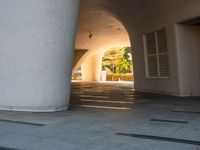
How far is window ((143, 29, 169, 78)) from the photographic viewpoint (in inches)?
587

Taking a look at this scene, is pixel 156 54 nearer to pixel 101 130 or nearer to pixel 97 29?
pixel 101 130

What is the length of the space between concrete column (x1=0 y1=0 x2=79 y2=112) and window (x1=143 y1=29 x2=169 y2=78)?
691 centimetres

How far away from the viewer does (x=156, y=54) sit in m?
15.8

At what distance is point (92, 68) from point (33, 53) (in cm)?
3124

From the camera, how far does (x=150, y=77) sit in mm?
16453

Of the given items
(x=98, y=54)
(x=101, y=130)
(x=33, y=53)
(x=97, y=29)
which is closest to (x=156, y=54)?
(x=33, y=53)

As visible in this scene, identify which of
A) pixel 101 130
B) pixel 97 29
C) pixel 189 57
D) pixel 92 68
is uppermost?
pixel 97 29

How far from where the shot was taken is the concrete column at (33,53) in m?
8.70

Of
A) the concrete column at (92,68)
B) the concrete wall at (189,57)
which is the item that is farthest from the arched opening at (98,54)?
the concrete wall at (189,57)

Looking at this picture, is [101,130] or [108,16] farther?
[108,16]

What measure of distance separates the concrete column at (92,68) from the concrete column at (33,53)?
30.5 m

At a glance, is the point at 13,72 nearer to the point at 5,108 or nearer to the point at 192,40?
the point at 5,108

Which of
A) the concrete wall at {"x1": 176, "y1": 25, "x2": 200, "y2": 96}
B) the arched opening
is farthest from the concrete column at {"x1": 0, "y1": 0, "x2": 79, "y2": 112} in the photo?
the concrete wall at {"x1": 176, "y1": 25, "x2": 200, "y2": 96}

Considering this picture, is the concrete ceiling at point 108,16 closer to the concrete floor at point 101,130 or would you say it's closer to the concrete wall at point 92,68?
the concrete wall at point 92,68
